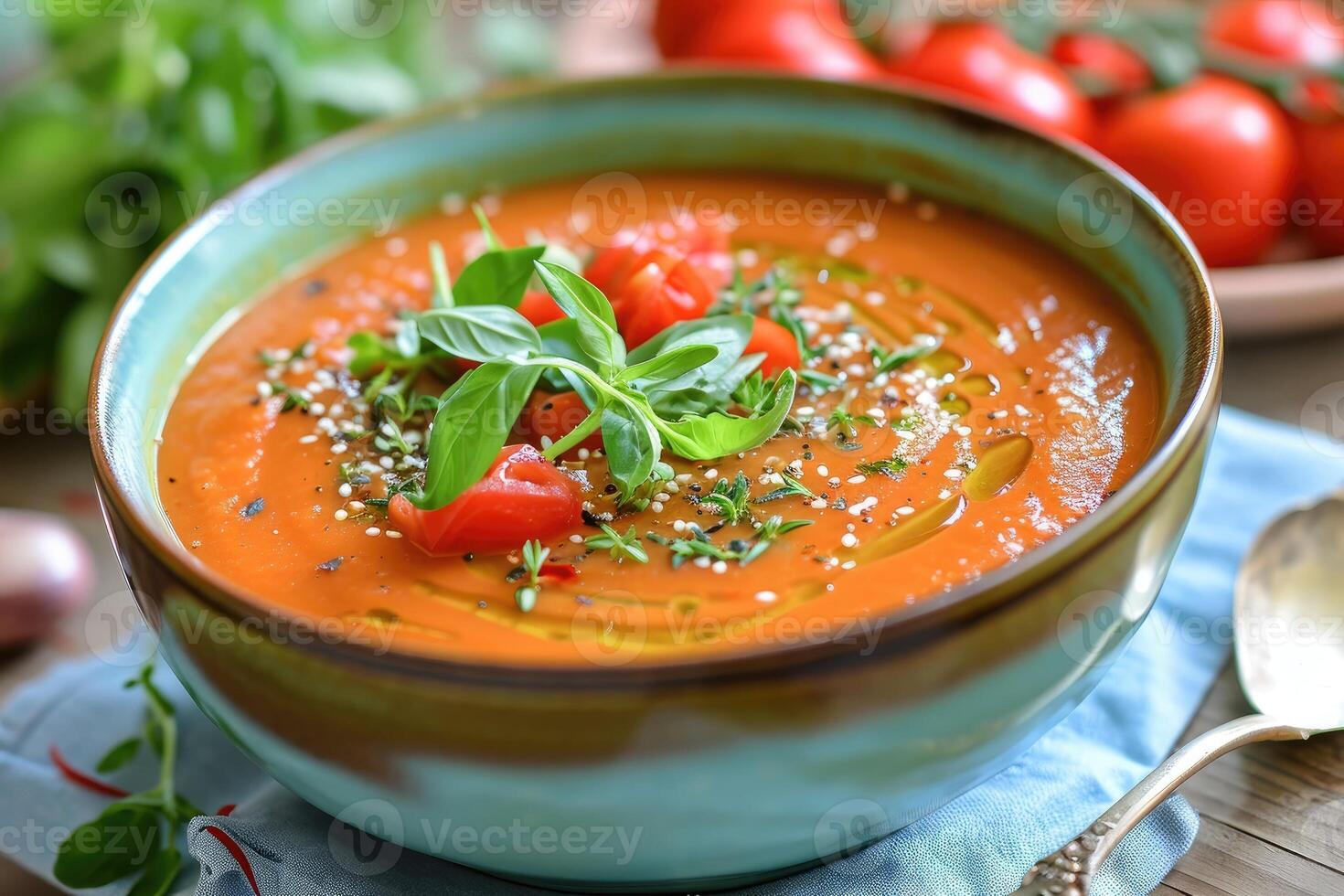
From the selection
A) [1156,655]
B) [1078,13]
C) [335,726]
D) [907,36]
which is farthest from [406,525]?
[1078,13]

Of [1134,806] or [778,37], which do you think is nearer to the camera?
[1134,806]

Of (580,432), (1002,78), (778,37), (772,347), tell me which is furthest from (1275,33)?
(580,432)

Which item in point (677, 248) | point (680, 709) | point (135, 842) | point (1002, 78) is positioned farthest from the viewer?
point (1002, 78)

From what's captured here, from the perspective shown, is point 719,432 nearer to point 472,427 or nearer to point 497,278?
point 472,427

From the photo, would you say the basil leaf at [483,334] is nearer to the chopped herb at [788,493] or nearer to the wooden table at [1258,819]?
the chopped herb at [788,493]

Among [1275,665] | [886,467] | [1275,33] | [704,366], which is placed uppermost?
[1275,33]

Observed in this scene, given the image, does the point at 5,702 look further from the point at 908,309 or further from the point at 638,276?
the point at 908,309

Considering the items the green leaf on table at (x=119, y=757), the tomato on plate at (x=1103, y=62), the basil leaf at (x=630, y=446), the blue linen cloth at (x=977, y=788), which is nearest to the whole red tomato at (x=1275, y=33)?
the tomato on plate at (x=1103, y=62)
